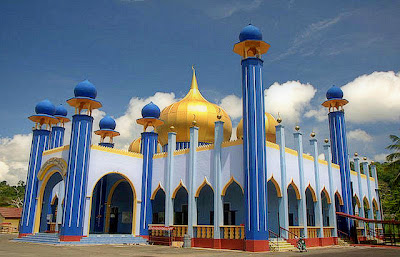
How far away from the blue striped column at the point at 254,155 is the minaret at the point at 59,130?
13.9 m

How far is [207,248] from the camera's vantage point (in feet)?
57.6

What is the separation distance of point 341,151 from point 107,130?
16.5 meters

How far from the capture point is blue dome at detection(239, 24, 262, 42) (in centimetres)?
1822

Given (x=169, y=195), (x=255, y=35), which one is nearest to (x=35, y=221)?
(x=169, y=195)

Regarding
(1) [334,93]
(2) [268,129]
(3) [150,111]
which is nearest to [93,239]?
(3) [150,111]

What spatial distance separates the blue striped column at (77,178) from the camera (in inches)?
706

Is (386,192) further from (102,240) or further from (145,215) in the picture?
(102,240)

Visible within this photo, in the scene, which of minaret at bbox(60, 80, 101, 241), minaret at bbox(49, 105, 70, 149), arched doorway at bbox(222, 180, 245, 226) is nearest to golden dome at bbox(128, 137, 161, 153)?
minaret at bbox(49, 105, 70, 149)

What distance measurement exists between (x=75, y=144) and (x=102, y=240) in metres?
5.04

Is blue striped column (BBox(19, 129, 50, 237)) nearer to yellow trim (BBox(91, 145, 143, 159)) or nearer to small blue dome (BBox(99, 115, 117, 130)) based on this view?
yellow trim (BBox(91, 145, 143, 159))

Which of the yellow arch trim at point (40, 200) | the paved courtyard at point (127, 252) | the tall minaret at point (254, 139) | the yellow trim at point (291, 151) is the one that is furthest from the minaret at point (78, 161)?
the yellow trim at point (291, 151)

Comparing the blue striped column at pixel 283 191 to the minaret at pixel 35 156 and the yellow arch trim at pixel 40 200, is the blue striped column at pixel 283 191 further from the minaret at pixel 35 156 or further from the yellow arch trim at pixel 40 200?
the minaret at pixel 35 156

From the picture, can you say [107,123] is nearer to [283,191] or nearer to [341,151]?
[283,191]

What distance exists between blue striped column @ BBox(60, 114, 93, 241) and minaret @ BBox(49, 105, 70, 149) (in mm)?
6804
